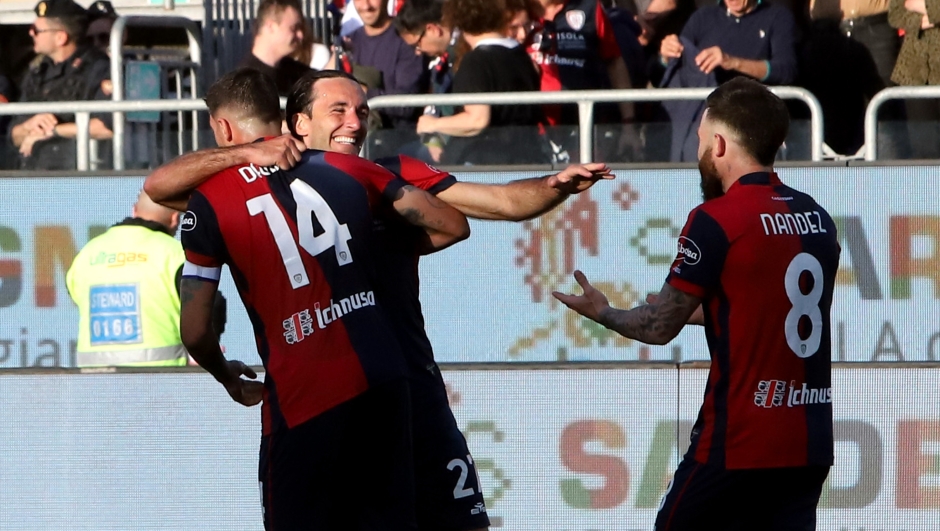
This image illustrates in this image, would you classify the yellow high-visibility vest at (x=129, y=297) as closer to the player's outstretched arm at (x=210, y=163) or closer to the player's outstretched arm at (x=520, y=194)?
the player's outstretched arm at (x=210, y=163)

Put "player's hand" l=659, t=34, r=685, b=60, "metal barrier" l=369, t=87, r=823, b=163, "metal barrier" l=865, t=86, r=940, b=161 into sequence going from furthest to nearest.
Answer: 1. "player's hand" l=659, t=34, r=685, b=60
2. "metal barrier" l=369, t=87, r=823, b=163
3. "metal barrier" l=865, t=86, r=940, b=161

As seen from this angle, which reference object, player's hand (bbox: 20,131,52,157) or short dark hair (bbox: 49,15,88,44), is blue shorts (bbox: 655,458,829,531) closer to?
player's hand (bbox: 20,131,52,157)

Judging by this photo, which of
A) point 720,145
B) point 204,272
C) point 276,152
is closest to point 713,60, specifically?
point 720,145

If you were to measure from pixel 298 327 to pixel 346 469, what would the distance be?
44cm

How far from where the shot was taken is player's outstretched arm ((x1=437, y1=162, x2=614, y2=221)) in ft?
13.2

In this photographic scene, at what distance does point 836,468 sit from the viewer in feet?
20.3

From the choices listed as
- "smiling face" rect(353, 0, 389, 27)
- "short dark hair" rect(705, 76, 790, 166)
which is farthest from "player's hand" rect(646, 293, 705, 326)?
"smiling face" rect(353, 0, 389, 27)

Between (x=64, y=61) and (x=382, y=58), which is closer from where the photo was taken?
(x=382, y=58)

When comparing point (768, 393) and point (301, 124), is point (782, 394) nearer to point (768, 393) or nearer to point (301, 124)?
point (768, 393)

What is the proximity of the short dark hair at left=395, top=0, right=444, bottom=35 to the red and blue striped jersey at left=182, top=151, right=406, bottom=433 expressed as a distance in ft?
16.4

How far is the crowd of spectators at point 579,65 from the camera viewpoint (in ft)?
26.5

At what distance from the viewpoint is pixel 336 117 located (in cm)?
445

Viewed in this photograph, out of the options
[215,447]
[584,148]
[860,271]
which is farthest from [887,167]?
[215,447]

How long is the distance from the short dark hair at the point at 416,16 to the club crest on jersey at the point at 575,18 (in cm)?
92
